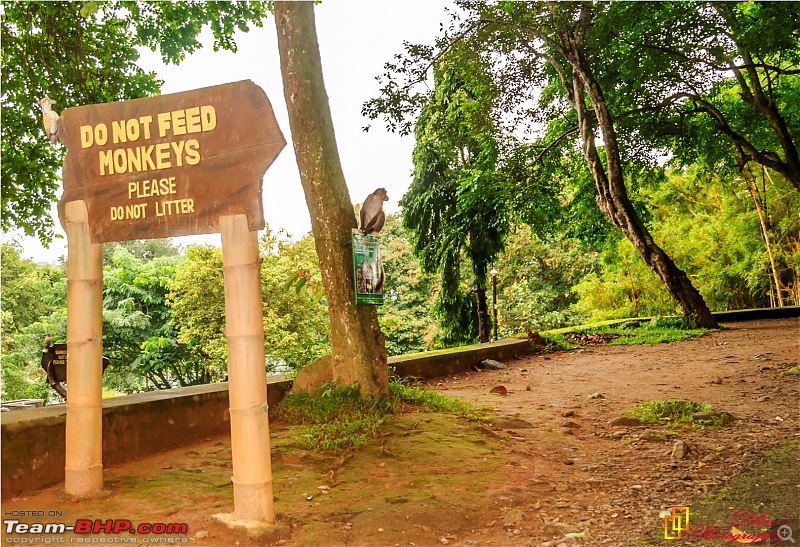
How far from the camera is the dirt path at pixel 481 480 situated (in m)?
3.26

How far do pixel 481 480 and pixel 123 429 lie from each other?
2628 millimetres

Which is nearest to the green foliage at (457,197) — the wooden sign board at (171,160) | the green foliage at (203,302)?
the green foliage at (203,302)

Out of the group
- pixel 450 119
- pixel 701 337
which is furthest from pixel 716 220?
pixel 450 119

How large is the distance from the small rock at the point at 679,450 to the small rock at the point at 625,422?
1072 millimetres

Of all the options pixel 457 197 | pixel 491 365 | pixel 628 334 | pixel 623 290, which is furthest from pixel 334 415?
pixel 623 290

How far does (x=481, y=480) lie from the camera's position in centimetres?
405

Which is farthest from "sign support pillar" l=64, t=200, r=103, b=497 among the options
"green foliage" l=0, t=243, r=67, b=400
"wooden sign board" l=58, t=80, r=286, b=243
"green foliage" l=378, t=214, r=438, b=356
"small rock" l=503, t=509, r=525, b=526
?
"green foliage" l=0, t=243, r=67, b=400

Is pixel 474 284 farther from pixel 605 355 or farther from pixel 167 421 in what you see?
pixel 167 421

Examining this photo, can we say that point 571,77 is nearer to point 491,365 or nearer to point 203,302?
point 491,365

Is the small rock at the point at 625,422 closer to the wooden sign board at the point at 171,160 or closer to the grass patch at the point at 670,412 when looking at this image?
the grass patch at the point at 670,412

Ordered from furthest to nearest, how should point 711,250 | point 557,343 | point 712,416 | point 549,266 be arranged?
point 549,266, point 711,250, point 557,343, point 712,416

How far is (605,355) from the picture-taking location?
36.1ft

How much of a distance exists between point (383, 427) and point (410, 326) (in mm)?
17177

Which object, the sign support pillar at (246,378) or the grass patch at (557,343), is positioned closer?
the sign support pillar at (246,378)
